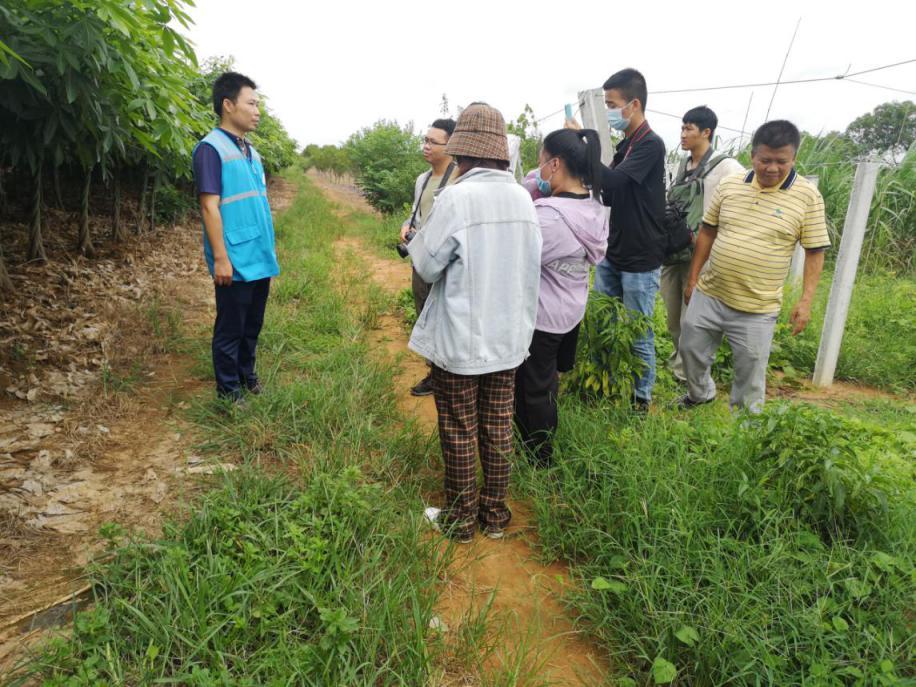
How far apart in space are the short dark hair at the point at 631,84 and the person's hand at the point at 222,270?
95.7 inches

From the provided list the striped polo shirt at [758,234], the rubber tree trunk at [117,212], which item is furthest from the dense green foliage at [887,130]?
the rubber tree trunk at [117,212]

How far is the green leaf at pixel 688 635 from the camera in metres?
1.68

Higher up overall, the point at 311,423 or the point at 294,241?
the point at 294,241

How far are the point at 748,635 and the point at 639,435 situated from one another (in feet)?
3.68

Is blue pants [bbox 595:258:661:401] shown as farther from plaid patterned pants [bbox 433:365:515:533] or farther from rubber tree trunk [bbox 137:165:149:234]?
rubber tree trunk [bbox 137:165:149:234]

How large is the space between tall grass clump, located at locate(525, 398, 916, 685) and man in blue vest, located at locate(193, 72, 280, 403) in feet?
6.25

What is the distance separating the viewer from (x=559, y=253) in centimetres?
247

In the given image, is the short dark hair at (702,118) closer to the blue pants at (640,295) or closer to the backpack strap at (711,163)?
the backpack strap at (711,163)

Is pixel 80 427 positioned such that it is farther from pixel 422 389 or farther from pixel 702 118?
pixel 702 118

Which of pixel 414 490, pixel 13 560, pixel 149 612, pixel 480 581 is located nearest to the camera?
pixel 149 612

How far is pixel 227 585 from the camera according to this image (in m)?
1.76

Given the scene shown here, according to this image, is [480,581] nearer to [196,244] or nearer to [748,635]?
[748,635]

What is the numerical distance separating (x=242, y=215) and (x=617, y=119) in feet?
7.50

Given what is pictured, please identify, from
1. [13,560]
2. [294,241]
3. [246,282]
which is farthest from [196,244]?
[13,560]
